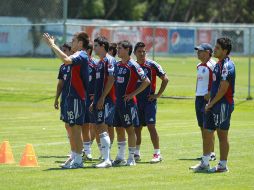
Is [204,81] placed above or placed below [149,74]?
below

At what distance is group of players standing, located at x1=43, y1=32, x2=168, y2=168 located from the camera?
13.2m

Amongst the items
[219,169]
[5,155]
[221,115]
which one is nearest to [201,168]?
[219,169]

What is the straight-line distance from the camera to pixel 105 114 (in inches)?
535

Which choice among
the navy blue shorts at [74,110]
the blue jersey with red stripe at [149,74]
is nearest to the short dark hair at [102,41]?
the navy blue shorts at [74,110]

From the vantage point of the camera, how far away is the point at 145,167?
13586 millimetres

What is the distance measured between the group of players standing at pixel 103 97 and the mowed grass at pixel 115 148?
41cm

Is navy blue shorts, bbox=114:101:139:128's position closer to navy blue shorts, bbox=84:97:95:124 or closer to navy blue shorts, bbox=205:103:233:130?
navy blue shorts, bbox=84:97:95:124

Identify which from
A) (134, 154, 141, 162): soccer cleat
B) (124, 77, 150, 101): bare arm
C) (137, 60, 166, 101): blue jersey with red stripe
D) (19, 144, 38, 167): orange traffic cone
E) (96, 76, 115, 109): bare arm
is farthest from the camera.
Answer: (137, 60, 166, 101): blue jersey with red stripe

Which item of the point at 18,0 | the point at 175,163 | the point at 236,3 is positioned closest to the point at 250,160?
the point at 175,163

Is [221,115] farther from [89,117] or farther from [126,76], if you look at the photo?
[89,117]

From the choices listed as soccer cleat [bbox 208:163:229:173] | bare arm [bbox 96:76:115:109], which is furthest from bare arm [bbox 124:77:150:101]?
soccer cleat [bbox 208:163:229:173]

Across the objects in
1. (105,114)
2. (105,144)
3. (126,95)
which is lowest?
(105,144)

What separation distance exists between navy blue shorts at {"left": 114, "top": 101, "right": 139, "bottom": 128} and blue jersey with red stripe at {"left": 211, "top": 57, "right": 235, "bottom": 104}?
170cm

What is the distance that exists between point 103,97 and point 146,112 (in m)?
1.66
